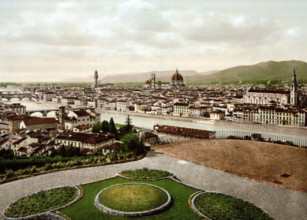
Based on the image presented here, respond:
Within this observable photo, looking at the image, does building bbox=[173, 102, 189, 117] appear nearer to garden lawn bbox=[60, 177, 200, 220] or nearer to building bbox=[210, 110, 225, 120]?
building bbox=[210, 110, 225, 120]

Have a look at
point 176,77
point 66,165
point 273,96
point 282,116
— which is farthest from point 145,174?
point 176,77

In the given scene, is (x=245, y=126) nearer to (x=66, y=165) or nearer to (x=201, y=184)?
(x=201, y=184)

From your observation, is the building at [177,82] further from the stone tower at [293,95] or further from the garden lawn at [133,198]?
the garden lawn at [133,198]

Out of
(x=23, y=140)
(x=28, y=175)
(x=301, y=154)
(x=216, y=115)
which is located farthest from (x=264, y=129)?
(x=28, y=175)

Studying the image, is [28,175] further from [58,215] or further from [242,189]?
[242,189]

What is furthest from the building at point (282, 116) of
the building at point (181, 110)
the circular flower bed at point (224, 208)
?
the circular flower bed at point (224, 208)

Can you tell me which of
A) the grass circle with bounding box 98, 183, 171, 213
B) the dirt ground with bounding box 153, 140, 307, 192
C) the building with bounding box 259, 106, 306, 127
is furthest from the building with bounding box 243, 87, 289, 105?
the grass circle with bounding box 98, 183, 171, 213
